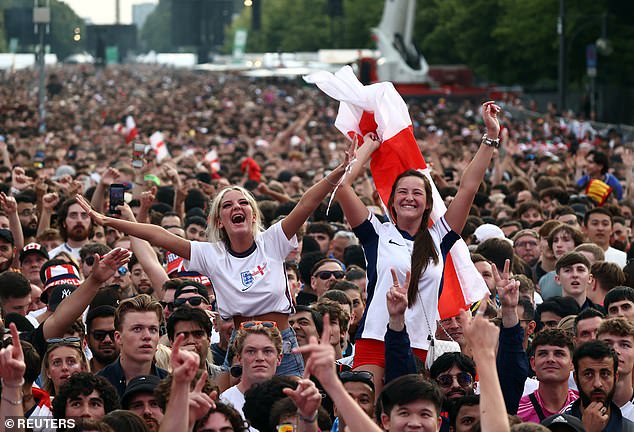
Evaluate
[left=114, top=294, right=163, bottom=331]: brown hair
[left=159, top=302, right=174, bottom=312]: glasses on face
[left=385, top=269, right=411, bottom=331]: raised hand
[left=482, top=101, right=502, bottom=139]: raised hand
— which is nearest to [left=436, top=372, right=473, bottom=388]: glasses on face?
[left=385, top=269, right=411, bottom=331]: raised hand

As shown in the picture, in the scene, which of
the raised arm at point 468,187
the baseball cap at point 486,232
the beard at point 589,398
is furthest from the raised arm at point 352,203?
the baseball cap at point 486,232

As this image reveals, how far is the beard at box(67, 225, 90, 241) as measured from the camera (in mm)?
13086

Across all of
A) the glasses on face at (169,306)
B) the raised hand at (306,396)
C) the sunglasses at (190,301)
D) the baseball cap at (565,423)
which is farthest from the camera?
the glasses on face at (169,306)

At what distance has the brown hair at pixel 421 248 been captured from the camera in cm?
802

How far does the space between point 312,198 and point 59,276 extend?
9.34 feet

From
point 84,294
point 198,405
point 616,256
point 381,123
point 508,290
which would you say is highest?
point 381,123

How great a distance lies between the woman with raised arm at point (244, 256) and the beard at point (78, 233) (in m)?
4.38

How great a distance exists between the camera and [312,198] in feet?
27.9

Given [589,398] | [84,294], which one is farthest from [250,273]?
[589,398]

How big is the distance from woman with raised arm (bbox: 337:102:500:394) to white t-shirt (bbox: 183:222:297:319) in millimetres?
685

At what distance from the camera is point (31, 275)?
1194 cm

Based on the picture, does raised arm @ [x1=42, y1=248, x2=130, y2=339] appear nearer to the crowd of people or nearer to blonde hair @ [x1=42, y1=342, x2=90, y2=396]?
the crowd of people

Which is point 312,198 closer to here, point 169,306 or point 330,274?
point 169,306

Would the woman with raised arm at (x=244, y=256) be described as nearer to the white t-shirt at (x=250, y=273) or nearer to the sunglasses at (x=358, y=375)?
the white t-shirt at (x=250, y=273)
